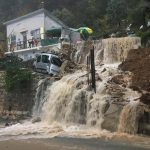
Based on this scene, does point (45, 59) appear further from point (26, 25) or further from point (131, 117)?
point (26, 25)

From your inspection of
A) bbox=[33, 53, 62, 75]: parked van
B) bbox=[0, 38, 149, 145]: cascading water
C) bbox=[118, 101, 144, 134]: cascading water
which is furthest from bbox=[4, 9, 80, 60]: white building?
bbox=[118, 101, 144, 134]: cascading water

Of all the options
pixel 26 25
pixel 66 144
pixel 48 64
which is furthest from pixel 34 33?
pixel 66 144

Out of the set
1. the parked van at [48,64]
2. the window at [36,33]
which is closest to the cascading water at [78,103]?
the parked van at [48,64]

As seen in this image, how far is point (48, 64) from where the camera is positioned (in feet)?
119

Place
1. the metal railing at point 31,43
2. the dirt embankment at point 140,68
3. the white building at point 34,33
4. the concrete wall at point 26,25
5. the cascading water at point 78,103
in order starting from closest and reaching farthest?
the cascading water at point 78,103, the dirt embankment at point 140,68, the metal railing at point 31,43, the white building at point 34,33, the concrete wall at point 26,25

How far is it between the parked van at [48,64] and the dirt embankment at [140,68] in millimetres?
5588

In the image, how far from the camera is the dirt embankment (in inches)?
1057

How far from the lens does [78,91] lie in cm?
2906

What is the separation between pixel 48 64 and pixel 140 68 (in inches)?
338

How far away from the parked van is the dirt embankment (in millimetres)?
5588

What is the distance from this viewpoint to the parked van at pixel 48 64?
36.0m

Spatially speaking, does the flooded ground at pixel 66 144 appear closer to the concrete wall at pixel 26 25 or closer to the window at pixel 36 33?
the window at pixel 36 33

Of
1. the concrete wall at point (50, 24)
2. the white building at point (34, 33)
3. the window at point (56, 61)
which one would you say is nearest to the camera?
the window at point (56, 61)

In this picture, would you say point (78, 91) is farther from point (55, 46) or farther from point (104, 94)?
point (55, 46)
